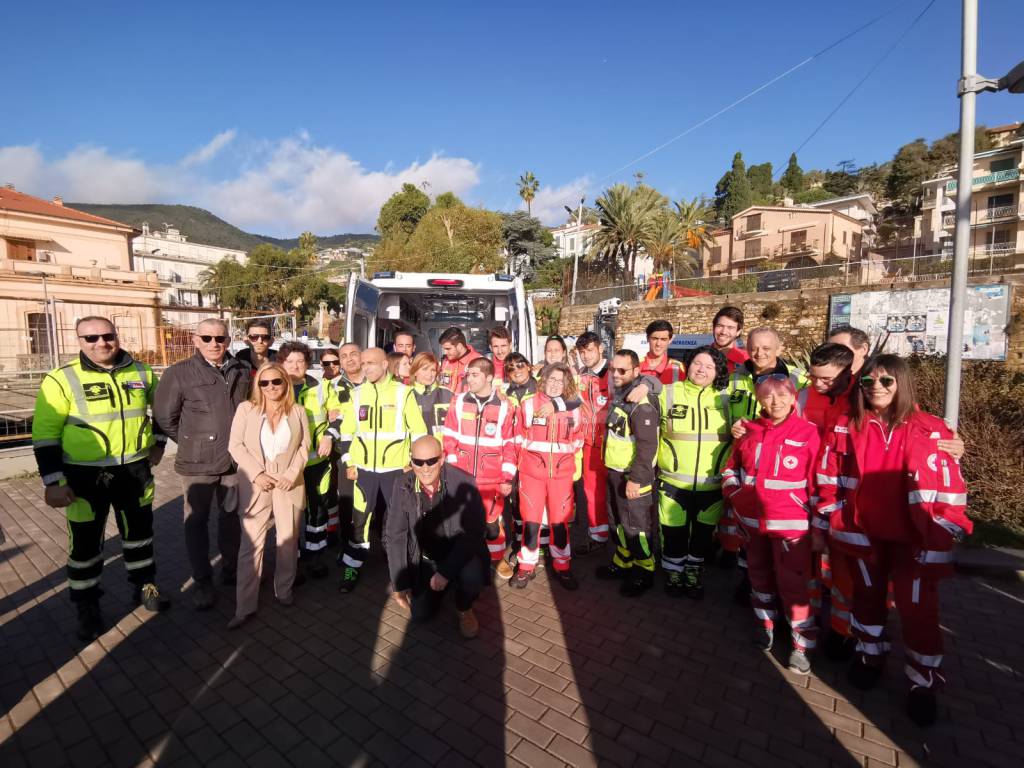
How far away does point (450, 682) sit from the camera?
10.2ft

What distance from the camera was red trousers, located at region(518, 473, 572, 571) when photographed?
4250 mm

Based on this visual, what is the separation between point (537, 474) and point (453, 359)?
2312 mm

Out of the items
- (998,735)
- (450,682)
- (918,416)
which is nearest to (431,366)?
(450,682)

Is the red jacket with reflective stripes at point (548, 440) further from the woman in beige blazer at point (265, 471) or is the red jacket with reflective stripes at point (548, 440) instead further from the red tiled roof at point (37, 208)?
the red tiled roof at point (37, 208)

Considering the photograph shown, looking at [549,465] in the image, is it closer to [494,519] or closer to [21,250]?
[494,519]

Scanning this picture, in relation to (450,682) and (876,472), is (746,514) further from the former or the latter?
(450,682)

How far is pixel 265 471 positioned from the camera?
3.78 meters

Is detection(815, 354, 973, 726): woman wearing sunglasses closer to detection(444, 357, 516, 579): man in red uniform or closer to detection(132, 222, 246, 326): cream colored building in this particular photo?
detection(444, 357, 516, 579): man in red uniform

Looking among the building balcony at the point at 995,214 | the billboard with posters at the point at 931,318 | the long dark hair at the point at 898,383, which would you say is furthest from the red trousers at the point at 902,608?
the building balcony at the point at 995,214

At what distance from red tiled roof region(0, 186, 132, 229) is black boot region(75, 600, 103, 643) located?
119ft

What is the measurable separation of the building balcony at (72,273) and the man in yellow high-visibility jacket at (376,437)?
25.9 meters

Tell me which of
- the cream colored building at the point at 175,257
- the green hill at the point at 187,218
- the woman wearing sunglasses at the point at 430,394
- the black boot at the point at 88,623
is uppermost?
the green hill at the point at 187,218

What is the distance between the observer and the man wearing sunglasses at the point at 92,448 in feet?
11.1

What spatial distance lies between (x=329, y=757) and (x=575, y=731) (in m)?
1.28
